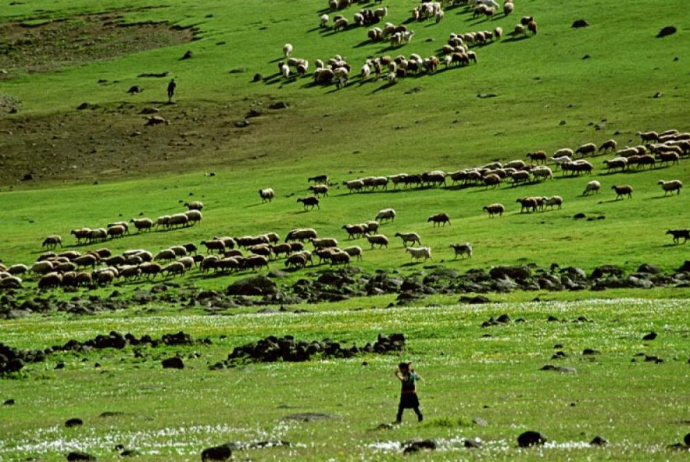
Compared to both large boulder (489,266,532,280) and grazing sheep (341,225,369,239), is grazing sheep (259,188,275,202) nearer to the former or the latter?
grazing sheep (341,225,369,239)

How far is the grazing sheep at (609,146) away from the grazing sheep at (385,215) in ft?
63.5

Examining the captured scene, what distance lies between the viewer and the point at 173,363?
100ft

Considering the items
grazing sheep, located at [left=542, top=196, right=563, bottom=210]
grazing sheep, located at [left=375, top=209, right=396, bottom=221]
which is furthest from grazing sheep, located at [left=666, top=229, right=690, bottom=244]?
grazing sheep, located at [left=375, top=209, right=396, bottom=221]

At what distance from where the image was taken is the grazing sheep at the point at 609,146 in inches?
3071

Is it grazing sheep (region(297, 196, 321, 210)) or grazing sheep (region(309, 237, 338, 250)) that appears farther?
grazing sheep (region(297, 196, 321, 210))

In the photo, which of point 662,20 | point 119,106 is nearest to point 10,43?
point 119,106

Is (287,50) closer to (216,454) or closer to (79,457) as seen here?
(79,457)

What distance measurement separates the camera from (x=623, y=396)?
22.3 m

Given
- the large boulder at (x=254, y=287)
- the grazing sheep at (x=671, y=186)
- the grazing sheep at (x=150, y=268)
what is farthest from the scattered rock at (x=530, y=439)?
the grazing sheep at (x=671, y=186)

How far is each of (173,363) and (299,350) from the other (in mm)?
3493

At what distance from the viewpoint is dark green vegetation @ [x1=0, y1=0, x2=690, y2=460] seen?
69.7 feet

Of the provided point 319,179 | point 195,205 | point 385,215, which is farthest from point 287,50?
point 385,215

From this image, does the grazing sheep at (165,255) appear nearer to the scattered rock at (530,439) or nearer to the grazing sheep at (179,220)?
the grazing sheep at (179,220)

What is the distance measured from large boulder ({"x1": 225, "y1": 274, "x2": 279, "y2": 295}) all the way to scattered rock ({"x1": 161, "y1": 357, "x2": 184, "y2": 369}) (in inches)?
775
